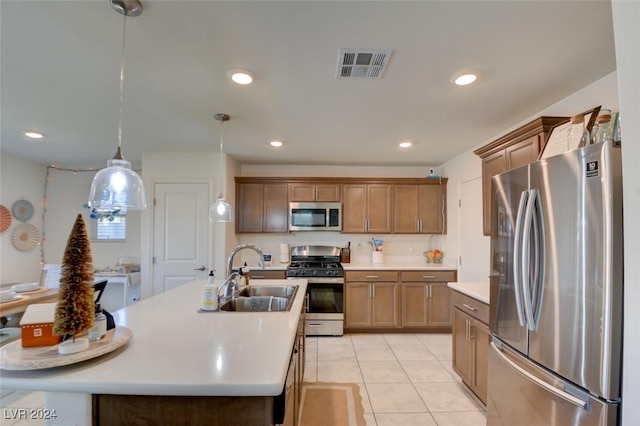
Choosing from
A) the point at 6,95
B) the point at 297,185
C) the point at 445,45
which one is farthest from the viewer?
the point at 297,185

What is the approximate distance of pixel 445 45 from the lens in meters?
1.52

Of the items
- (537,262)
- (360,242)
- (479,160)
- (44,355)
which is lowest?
(44,355)

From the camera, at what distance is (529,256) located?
1.43m

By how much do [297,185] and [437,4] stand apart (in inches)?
124

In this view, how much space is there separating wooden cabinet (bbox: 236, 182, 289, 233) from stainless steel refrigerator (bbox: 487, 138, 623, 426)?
9.90 feet

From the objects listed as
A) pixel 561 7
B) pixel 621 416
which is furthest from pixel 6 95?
pixel 621 416

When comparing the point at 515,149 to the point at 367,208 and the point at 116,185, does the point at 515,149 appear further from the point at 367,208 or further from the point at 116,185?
the point at 116,185

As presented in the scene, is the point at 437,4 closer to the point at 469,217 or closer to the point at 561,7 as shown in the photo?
the point at 561,7

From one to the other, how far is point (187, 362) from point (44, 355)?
514mm

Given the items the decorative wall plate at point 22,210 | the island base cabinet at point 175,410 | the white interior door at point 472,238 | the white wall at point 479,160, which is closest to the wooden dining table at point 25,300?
the decorative wall plate at point 22,210

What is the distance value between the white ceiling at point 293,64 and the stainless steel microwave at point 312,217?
54.0 inches

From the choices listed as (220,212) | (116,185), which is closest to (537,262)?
(116,185)

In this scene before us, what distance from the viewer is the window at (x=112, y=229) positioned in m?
4.60

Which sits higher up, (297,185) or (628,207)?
(297,185)
